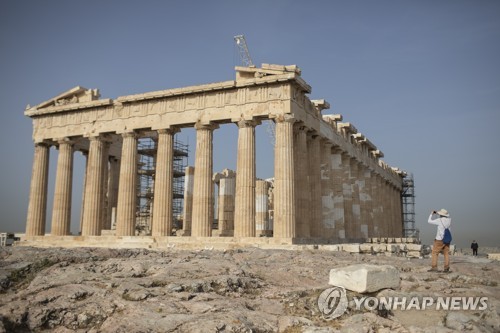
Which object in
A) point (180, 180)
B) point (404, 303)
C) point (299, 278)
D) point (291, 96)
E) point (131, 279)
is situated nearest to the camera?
point (404, 303)

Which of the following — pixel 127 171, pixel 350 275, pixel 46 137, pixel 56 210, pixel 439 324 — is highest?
pixel 46 137

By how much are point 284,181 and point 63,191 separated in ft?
54.3

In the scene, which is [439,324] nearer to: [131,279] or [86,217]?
[131,279]

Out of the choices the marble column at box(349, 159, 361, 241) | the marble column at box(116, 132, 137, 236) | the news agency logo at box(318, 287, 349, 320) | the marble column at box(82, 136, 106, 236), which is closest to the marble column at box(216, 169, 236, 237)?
the marble column at box(116, 132, 137, 236)

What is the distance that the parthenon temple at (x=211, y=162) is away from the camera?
83.3ft

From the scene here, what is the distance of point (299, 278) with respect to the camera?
12.0m

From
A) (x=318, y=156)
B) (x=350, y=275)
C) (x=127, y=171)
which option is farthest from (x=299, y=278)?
(x=127, y=171)

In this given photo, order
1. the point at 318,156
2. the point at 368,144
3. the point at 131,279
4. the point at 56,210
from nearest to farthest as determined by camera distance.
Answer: the point at 131,279 < the point at 318,156 < the point at 56,210 < the point at 368,144

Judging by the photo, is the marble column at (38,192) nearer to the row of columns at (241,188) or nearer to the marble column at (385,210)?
the row of columns at (241,188)

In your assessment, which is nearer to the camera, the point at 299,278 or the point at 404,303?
the point at 404,303

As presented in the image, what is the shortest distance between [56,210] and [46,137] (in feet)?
17.8

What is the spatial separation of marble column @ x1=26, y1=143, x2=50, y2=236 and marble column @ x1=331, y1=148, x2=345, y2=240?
2038 cm

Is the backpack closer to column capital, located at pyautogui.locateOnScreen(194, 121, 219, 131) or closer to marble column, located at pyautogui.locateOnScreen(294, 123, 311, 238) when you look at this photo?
marble column, located at pyautogui.locateOnScreen(294, 123, 311, 238)

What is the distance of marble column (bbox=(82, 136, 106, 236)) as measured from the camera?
101ft
